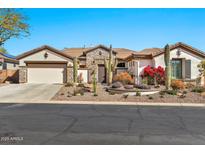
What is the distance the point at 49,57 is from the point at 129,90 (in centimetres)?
1453

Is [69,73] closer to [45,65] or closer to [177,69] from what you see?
[45,65]

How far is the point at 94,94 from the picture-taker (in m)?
20.3

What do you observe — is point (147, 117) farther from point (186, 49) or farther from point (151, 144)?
point (186, 49)

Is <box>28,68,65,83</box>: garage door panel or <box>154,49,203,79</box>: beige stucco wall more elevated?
<box>154,49,203,79</box>: beige stucco wall

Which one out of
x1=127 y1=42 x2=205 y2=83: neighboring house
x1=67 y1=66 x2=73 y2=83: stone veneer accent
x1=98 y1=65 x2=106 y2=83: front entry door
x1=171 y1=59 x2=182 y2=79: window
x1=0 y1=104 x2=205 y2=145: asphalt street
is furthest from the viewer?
x1=98 y1=65 x2=106 y2=83: front entry door

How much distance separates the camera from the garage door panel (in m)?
32.3

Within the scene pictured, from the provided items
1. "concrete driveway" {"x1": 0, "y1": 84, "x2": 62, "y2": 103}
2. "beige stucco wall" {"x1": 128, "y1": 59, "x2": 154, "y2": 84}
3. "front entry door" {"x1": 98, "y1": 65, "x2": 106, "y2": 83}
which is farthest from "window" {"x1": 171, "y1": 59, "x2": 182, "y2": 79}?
"concrete driveway" {"x1": 0, "y1": 84, "x2": 62, "y2": 103}

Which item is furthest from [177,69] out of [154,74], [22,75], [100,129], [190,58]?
[100,129]

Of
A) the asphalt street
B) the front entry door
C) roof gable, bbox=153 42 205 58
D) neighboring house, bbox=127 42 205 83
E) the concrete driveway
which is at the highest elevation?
roof gable, bbox=153 42 205 58

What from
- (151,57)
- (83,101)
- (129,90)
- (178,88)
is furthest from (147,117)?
(151,57)

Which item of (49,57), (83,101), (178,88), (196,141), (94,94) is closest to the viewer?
(196,141)

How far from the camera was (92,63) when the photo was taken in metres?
35.1

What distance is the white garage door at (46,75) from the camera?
32281 millimetres

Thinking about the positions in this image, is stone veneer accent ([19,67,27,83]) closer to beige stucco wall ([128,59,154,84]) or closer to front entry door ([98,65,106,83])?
front entry door ([98,65,106,83])
